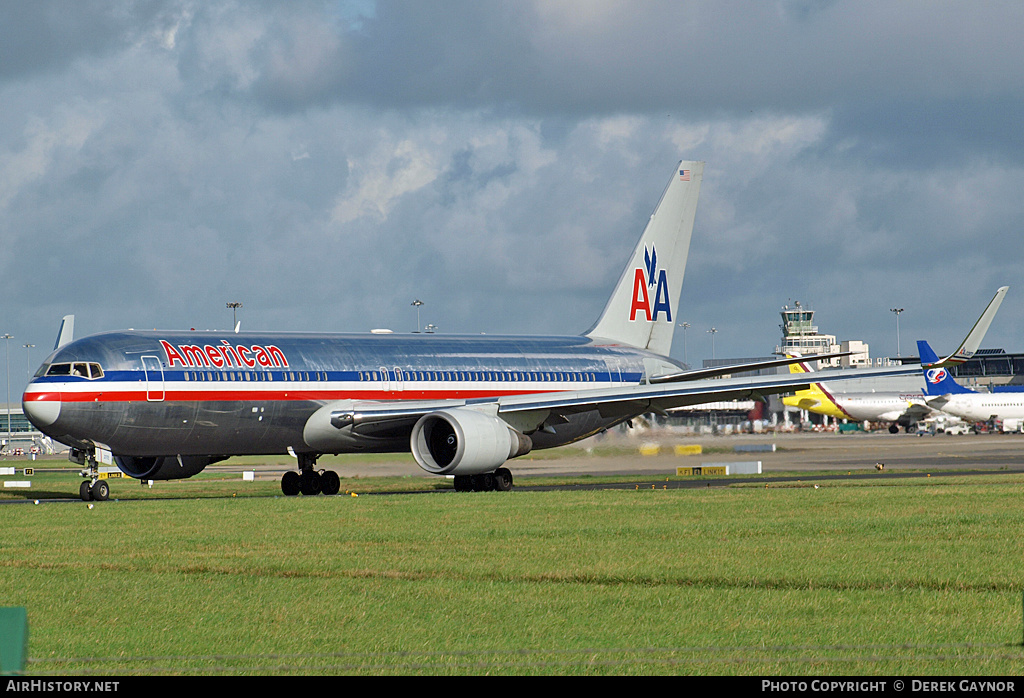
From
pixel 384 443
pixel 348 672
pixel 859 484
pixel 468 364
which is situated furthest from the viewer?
pixel 468 364

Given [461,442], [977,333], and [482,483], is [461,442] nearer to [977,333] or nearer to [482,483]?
[482,483]

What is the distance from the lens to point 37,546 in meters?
20.7

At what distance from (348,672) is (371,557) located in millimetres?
8419

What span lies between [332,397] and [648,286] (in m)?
13.7

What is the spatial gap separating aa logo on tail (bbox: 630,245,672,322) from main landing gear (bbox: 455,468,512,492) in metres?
10.4

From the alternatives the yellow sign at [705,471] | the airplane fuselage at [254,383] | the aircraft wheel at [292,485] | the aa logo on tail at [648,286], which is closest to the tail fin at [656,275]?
the aa logo on tail at [648,286]

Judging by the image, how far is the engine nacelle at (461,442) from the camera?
32875 millimetres

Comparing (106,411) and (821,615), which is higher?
(106,411)

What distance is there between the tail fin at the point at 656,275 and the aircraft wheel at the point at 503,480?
30.6 feet

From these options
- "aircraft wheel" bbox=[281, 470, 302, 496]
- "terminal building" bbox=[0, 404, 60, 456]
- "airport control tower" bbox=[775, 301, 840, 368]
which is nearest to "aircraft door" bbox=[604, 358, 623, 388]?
"aircraft wheel" bbox=[281, 470, 302, 496]

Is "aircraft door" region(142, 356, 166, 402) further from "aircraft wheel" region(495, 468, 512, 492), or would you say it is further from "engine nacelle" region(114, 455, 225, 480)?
"aircraft wheel" region(495, 468, 512, 492)

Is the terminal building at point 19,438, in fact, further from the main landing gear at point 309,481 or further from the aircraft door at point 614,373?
the aircraft door at point 614,373

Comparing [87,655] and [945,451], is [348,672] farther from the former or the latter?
[945,451]

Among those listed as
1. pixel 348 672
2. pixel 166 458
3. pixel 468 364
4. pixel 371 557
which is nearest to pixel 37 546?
pixel 371 557
